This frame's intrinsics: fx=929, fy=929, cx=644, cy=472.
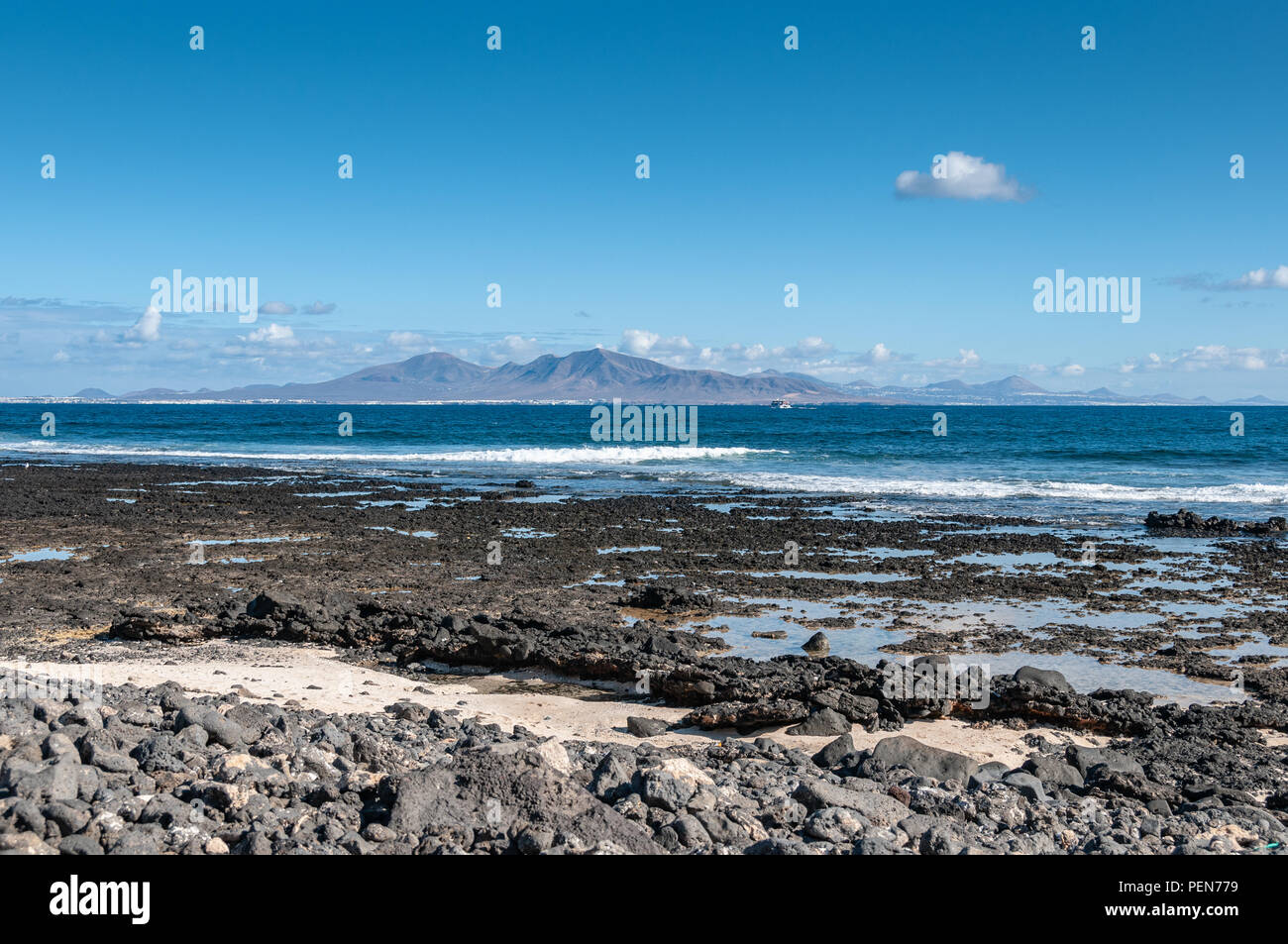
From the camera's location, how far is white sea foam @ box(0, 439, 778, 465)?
149 ft

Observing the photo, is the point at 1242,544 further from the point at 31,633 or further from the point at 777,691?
the point at 31,633

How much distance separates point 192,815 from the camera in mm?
4992

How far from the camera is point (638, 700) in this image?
899 centimetres

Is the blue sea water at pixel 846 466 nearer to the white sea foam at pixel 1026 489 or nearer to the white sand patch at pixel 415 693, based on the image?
the white sea foam at pixel 1026 489

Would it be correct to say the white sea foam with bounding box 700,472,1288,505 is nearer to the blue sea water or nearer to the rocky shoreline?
the blue sea water

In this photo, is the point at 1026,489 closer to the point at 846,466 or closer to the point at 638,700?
the point at 846,466

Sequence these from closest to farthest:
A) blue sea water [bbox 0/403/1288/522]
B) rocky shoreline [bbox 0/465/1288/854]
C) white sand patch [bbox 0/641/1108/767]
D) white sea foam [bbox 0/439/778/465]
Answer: rocky shoreline [bbox 0/465/1288/854], white sand patch [bbox 0/641/1108/767], blue sea water [bbox 0/403/1288/522], white sea foam [bbox 0/439/778/465]

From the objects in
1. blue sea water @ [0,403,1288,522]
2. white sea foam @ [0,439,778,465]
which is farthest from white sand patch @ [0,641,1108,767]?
white sea foam @ [0,439,778,465]

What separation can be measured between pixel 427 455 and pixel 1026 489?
1208 inches

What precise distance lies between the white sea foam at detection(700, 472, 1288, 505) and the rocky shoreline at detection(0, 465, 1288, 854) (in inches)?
321

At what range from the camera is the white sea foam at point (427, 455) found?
45.5 m

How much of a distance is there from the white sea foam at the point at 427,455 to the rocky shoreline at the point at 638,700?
82.2ft
